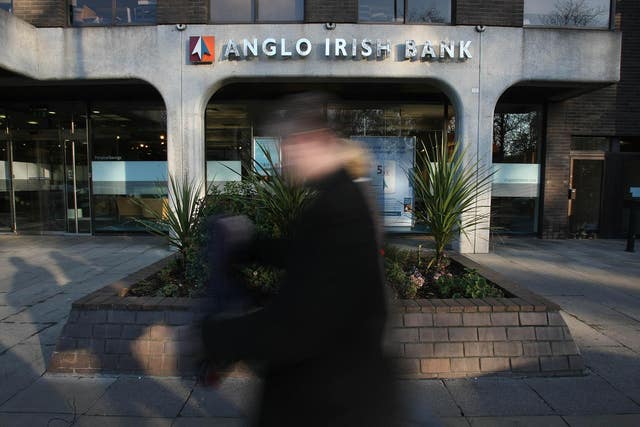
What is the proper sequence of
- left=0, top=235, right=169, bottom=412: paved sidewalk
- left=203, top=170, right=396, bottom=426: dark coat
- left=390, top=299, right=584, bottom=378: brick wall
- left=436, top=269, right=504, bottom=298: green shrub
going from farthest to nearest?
left=436, top=269, right=504, bottom=298: green shrub
left=0, top=235, right=169, bottom=412: paved sidewalk
left=390, top=299, right=584, bottom=378: brick wall
left=203, top=170, right=396, bottom=426: dark coat

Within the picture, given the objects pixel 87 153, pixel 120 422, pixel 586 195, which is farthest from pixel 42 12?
pixel 586 195

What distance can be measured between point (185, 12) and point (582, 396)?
924 centimetres

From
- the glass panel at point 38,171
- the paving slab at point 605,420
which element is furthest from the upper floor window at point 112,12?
the paving slab at point 605,420

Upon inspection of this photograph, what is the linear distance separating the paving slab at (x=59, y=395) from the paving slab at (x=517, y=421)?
9.21 feet

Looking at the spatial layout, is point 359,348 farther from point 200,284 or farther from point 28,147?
point 28,147

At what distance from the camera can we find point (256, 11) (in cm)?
919

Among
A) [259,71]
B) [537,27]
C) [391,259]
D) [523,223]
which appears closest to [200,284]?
[391,259]

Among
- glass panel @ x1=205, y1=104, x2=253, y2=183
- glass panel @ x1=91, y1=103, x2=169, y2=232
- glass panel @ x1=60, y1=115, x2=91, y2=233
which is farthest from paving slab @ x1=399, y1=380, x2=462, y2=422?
glass panel @ x1=60, y1=115, x2=91, y2=233

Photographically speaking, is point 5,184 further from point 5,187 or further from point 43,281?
point 43,281

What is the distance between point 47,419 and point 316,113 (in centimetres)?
297

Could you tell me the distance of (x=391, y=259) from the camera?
195 inches

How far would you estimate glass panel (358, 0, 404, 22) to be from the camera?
927 cm

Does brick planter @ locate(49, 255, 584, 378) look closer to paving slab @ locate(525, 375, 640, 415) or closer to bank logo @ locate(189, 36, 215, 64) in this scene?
paving slab @ locate(525, 375, 640, 415)

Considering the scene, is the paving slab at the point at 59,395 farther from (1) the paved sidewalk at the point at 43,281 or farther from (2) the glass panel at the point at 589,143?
(2) the glass panel at the point at 589,143
